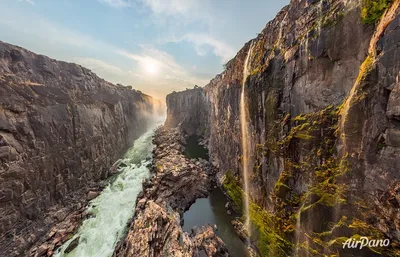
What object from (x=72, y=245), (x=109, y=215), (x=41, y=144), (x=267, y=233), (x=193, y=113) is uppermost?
(x=193, y=113)

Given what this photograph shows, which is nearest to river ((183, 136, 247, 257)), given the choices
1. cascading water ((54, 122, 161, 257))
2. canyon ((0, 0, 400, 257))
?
canyon ((0, 0, 400, 257))

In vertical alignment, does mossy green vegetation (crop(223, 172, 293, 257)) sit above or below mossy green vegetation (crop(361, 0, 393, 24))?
below

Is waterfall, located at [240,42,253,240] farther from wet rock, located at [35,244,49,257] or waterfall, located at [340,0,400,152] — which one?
wet rock, located at [35,244,49,257]

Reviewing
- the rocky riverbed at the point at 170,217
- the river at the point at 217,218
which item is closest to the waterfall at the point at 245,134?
the river at the point at 217,218

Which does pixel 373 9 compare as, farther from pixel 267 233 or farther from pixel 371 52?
pixel 267 233

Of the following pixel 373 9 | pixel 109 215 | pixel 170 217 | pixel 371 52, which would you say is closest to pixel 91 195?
pixel 109 215

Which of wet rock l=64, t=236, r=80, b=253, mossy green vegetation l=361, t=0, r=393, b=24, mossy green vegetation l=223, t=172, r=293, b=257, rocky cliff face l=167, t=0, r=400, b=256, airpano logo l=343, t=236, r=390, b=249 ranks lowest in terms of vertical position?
wet rock l=64, t=236, r=80, b=253
